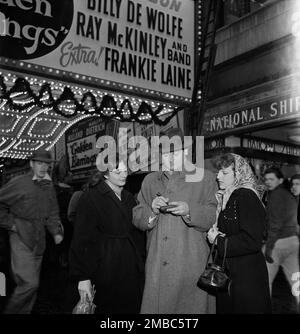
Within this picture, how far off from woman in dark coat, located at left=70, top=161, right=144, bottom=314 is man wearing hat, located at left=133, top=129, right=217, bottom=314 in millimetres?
116

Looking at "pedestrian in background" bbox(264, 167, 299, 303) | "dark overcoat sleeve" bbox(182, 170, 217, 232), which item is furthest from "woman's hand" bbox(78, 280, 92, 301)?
"pedestrian in background" bbox(264, 167, 299, 303)

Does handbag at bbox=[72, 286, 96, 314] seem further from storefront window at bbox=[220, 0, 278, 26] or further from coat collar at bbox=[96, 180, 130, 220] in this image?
storefront window at bbox=[220, 0, 278, 26]

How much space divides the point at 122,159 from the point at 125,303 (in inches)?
55.7

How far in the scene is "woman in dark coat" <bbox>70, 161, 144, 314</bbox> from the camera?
337 cm

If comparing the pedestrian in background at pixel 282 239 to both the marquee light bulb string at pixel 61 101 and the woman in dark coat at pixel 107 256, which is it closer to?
the marquee light bulb string at pixel 61 101

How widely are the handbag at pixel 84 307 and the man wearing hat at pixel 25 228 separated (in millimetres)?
1848

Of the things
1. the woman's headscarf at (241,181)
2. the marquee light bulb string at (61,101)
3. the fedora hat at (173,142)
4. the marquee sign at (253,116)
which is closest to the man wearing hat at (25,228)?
the marquee light bulb string at (61,101)

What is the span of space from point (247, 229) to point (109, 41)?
3.63 m

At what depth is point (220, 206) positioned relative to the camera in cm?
363

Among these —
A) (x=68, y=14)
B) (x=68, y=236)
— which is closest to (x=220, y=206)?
(x=68, y=14)

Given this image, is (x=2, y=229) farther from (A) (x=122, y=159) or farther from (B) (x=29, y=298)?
(A) (x=122, y=159)

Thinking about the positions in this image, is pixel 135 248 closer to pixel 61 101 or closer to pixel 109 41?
pixel 61 101

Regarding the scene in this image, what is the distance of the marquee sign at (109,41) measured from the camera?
194 inches

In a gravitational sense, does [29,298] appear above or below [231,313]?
below
